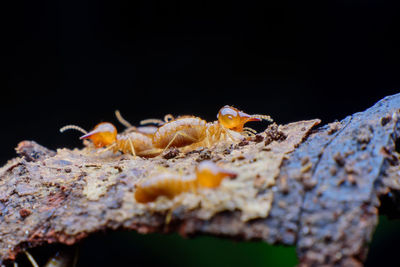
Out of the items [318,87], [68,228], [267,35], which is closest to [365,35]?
[318,87]

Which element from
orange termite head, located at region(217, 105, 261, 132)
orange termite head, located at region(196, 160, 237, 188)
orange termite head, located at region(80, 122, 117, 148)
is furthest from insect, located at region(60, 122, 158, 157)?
orange termite head, located at region(196, 160, 237, 188)

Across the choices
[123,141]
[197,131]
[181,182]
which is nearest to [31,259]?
[181,182]

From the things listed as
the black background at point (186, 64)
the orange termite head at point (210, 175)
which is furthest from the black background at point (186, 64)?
the orange termite head at point (210, 175)

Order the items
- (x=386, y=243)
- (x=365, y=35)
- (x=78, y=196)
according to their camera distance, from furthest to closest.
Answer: (x=365, y=35) < (x=386, y=243) < (x=78, y=196)

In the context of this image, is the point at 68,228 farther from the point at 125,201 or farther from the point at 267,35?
the point at 267,35

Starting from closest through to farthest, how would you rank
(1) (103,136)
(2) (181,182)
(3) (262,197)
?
(3) (262,197) < (2) (181,182) < (1) (103,136)

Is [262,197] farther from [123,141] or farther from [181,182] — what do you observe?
[123,141]
